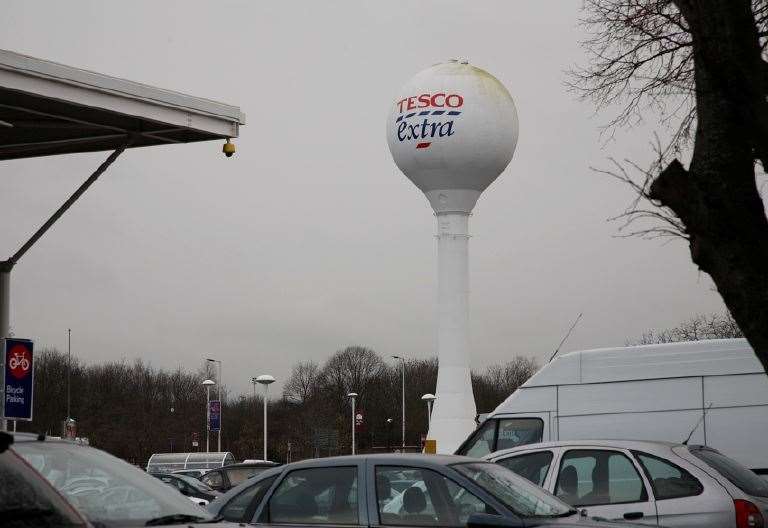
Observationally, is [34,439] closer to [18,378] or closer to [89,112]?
[89,112]

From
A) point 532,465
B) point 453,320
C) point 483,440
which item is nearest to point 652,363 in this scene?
point 483,440

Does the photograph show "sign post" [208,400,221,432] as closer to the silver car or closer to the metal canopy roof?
the metal canopy roof

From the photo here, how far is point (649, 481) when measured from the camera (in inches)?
465

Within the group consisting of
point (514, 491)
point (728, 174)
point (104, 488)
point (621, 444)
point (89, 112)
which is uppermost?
point (89, 112)

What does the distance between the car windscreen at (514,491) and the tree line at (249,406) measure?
62.3m

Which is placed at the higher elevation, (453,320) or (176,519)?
(453,320)

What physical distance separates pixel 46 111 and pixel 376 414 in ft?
312

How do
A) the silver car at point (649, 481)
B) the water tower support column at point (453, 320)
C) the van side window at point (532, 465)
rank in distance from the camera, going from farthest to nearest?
the water tower support column at point (453, 320) < the van side window at point (532, 465) < the silver car at point (649, 481)

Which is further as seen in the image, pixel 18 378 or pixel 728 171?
pixel 18 378

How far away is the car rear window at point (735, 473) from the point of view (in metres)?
11.9

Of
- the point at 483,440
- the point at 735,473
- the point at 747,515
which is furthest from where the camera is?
the point at 483,440

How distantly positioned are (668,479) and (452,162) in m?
31.5

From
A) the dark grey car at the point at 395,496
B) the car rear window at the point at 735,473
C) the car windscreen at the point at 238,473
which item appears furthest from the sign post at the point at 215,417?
the dark grey car at the point at 395,496

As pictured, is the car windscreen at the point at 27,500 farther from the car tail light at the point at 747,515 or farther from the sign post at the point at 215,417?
the sign post at the point at 215,417
